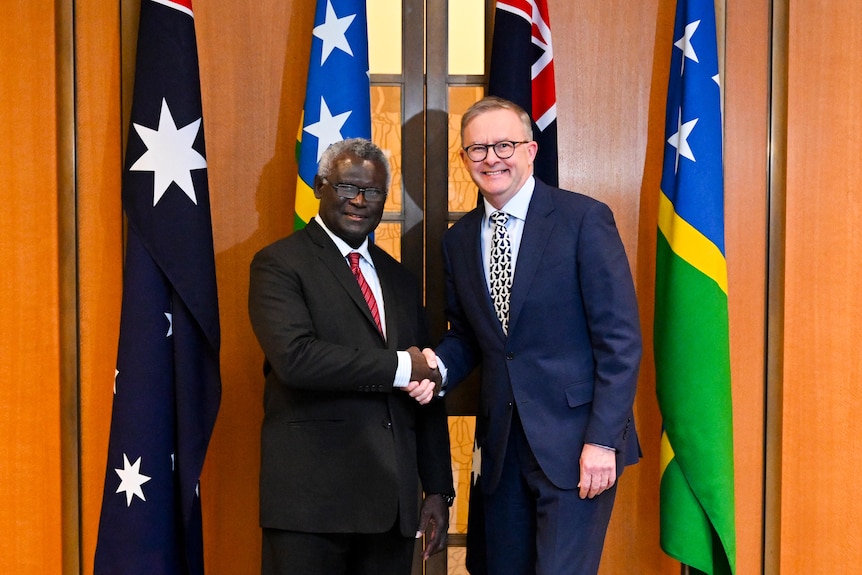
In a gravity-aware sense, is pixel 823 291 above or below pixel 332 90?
below

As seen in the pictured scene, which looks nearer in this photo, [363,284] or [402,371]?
[402,371]

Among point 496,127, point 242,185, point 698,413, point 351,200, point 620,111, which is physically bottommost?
point 698,413

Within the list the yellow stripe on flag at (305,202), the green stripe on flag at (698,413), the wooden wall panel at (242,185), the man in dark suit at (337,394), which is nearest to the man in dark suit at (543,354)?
the man in dark suit at (337,394)

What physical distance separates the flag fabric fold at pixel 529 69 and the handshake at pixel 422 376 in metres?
0.45

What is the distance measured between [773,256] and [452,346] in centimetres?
125

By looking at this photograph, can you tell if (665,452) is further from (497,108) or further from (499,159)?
(497,108)

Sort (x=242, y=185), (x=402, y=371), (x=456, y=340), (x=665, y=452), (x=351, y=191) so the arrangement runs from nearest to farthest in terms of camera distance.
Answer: (x=402, y=371)
(x=351, y=191)
(x=456, y=340)
(x=665, y=452)
(x=242, y=185)

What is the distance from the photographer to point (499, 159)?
2156 mm

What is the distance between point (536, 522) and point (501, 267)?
0.71m

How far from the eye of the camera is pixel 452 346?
2.34 metres

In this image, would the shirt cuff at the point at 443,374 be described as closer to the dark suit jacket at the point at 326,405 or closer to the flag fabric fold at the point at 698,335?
the dark suit jacket at the point at 326,405

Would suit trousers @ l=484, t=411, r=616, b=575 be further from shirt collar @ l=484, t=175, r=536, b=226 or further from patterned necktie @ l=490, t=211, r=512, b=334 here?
shirt collar @ l=484, t=175, r=536, b=226

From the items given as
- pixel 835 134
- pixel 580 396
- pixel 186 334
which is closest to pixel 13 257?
pixel 186 334

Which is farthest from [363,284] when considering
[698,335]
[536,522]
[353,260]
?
[698,335]
